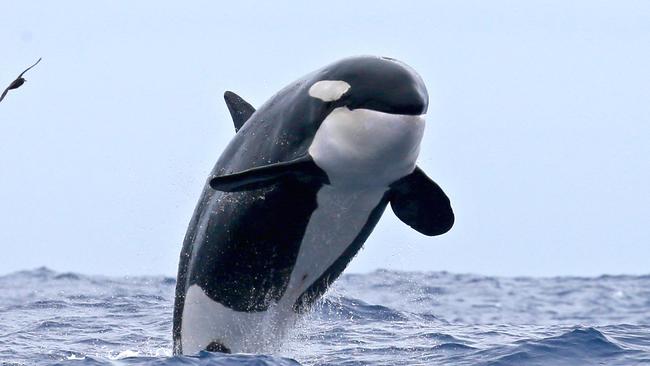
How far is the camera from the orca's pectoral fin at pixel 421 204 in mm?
8891

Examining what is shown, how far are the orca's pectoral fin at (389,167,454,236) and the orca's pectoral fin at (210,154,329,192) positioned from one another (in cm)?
69

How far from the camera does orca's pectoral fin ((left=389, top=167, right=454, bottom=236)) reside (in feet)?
29.2

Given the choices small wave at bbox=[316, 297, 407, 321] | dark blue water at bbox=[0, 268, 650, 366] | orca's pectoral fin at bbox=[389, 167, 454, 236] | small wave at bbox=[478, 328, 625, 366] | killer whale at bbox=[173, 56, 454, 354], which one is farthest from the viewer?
small wave at bbox=[316, 297, 407, 321]

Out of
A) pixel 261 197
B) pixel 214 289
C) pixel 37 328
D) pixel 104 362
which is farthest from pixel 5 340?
pixel 261 197

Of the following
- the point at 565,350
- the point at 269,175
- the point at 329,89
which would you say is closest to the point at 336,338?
the point at 565,350

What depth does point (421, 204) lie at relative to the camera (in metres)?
9.16

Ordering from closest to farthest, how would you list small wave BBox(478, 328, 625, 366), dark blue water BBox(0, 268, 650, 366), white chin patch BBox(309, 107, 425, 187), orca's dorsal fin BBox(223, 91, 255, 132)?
white chin patch BBox(309, 107, 425, 187) → orca's dorsal fin BBox(223, 91, 255, 132) → dark blue water BBox(0, 268, 650, 366) → small wave BBox(478, 328, 625, 366)

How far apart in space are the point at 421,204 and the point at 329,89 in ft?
4.25

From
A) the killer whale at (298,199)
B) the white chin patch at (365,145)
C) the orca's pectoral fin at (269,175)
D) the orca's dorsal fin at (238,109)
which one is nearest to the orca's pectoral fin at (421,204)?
the killer whale at (298,199)

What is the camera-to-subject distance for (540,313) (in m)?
25.7

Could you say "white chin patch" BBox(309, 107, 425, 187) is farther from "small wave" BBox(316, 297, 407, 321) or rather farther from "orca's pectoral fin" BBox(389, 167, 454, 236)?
"small wave" BBox(316, 297, 407, 321)

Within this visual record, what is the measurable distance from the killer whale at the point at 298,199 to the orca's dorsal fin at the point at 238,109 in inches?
0.5

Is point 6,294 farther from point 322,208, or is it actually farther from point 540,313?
point 322,208

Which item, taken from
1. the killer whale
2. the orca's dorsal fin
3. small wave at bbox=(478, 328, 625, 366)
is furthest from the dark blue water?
the orca's dorsal fin
